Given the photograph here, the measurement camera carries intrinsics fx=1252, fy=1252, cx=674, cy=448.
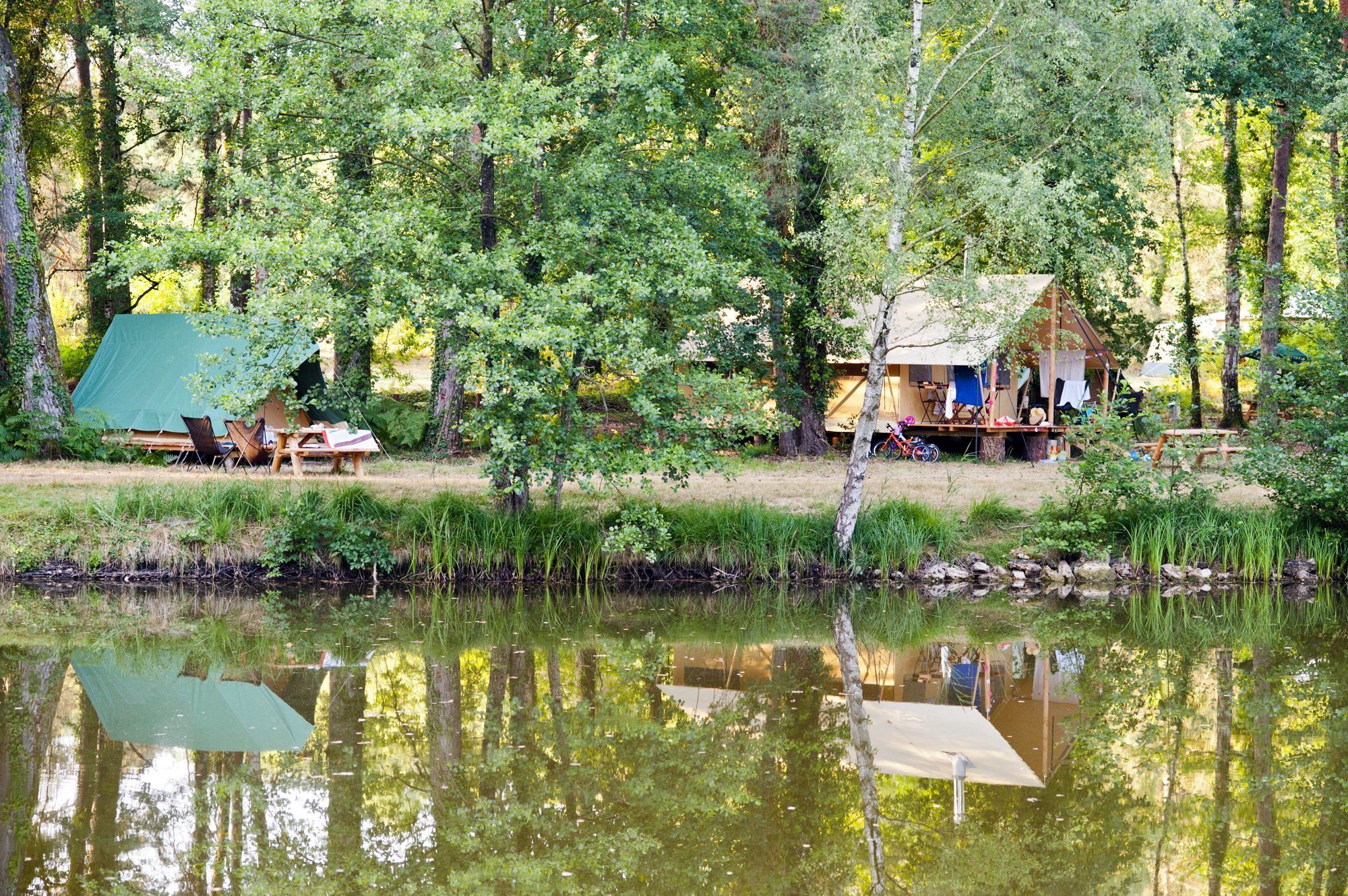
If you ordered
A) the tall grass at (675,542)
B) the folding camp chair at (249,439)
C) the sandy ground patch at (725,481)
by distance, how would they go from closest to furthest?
the tall grass at (675,542) < the sandy ground patch at (725,481) < the folding camp chair at (249,439)

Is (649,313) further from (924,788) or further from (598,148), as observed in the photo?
(924,788)

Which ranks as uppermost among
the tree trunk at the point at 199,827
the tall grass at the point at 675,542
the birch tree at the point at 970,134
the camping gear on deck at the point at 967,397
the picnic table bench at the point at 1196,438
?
the birch tree at the point at 970,134

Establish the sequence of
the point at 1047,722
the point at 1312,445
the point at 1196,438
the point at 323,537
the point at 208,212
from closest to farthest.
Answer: the point at 1047,722
the point at 323,537
the point at 1312,445
the point at 1196,438
the point at 208,212

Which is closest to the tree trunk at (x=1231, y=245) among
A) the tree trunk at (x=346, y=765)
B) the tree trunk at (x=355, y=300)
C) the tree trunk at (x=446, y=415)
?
the tree trunk at (x=446, y=415)

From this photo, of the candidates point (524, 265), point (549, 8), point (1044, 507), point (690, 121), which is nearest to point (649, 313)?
point (524, 265)

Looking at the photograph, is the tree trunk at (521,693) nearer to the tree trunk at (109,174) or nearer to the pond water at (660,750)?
the pond water at (660,750)

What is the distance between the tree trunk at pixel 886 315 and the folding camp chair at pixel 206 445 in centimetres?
A: 842

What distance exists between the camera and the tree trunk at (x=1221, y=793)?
5551 millimetres

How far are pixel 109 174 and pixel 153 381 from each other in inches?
190

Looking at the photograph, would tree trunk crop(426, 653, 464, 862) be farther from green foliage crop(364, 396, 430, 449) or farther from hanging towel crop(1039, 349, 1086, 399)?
hanging towel crop(1039, 349, 1086, 399)

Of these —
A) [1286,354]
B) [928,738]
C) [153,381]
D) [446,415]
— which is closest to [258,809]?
[928,738]

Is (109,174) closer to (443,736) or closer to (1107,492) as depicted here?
(1107,492)

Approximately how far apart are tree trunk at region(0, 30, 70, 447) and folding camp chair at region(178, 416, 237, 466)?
6.81 feet

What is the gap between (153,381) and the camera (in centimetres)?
1855
